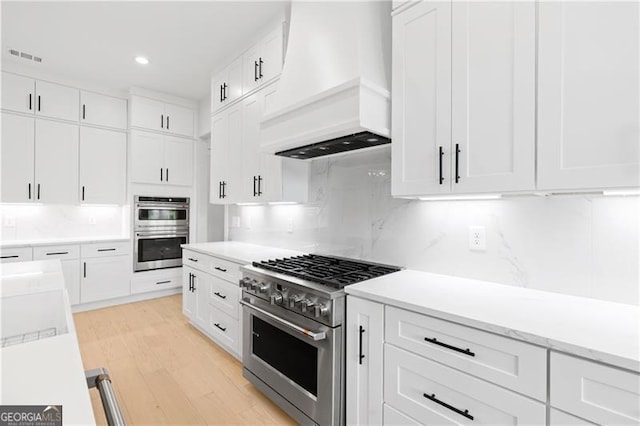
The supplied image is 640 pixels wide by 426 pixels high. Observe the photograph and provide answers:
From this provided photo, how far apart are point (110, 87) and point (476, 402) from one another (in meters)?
5.21

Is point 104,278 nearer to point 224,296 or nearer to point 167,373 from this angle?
point 167,373

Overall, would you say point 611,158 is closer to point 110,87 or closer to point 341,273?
point 341,273

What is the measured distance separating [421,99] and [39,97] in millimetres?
4498

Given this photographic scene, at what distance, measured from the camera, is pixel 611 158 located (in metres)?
1.11

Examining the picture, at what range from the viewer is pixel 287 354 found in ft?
6.36

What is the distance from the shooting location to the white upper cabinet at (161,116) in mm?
4258

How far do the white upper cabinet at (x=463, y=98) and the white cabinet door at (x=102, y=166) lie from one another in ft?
13.5

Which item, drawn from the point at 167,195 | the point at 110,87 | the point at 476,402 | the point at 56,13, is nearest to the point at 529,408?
the point at 476,402

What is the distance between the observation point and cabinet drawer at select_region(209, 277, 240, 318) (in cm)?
259

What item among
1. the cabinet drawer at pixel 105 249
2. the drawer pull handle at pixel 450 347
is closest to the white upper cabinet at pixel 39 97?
the cabinet drawer at pixel 105 249

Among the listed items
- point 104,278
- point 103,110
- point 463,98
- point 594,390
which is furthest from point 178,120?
point 594,390

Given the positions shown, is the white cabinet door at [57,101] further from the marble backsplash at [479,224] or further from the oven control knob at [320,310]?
the oven control knob at [320,310]

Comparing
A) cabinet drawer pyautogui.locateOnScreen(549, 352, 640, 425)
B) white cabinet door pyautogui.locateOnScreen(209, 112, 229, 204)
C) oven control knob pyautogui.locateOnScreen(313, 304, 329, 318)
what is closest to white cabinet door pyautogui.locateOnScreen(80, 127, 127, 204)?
white cabinet door pyautogui.locateOnScreen(209, 112, 229, 204)
